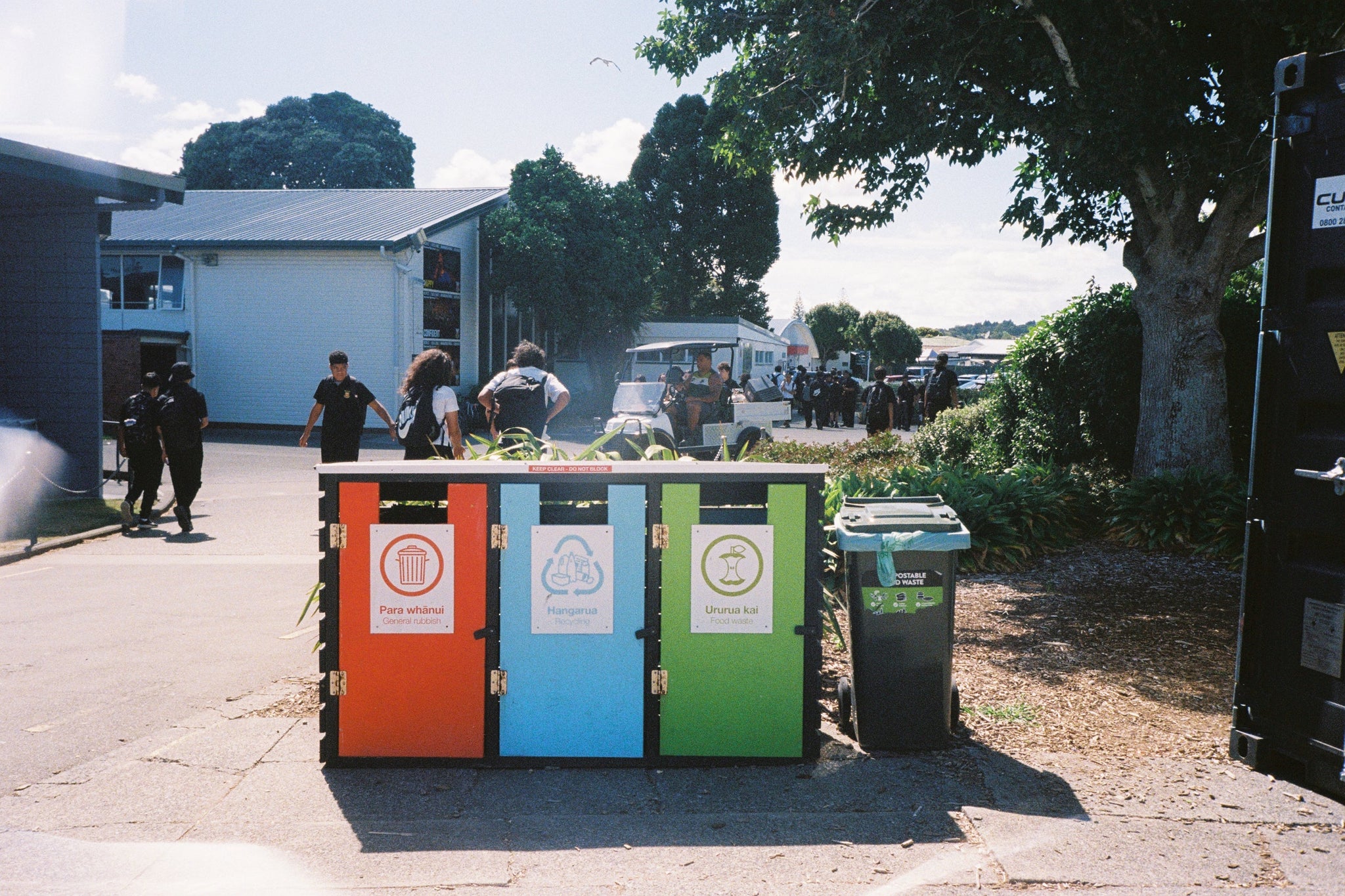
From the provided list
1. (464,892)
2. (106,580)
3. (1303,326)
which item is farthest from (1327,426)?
(106,580)

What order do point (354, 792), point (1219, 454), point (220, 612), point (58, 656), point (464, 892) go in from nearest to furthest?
1. point (464, 892)
2. point (354, 792)
3. point (58, 656)
4. point (220, 612)
5. point (1219, 454)

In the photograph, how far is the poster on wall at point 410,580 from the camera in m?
4.44

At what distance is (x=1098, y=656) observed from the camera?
252 inches

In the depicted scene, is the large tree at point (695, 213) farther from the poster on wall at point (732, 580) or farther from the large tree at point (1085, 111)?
the poster on wall at point (732, 580)

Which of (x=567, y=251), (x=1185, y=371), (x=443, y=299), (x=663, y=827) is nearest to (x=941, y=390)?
(x=1185, y=371)

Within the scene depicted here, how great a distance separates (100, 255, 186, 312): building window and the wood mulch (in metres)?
25.6

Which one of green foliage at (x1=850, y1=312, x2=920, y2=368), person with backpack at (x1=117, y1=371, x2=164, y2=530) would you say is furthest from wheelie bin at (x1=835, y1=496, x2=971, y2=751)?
green foliage at (x1=850, y1=312, x2=920, y2=368)

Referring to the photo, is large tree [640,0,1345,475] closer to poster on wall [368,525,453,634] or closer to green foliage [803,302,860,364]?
poster on wall [368,525,453,634]

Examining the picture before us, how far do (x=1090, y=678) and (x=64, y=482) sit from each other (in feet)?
42.9

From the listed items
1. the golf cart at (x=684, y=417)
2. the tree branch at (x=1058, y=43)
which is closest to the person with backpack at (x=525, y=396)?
the golf cart at (x=684, y=417)

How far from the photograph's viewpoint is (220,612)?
7.58 m

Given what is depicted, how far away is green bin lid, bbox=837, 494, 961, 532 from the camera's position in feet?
15.6

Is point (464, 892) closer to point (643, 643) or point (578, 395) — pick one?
point (643, 643)

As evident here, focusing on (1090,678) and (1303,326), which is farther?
(1090,678)
